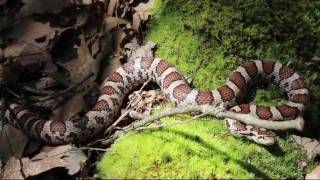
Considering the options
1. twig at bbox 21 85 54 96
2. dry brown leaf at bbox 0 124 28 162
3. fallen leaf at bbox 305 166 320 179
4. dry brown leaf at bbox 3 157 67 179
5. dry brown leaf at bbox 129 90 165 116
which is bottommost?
dry brown leaf at bbox 3 157 67 179

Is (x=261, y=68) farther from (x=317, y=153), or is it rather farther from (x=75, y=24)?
(x=75, y=24)

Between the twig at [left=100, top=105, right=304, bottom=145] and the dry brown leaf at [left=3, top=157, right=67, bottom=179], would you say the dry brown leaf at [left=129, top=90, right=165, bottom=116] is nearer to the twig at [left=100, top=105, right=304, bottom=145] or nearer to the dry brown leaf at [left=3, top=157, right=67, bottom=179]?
the twig at [left=100, top=105, right=304, bottom=145]

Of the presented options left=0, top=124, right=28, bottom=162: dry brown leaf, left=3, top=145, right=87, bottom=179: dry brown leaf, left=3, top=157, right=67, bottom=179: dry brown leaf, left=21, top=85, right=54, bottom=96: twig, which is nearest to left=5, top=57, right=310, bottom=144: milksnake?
left=0, top=124, right=28, bottom=162: dry brown leaf

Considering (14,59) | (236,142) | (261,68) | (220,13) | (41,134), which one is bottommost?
(41,134)

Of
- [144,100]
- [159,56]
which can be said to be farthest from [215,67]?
[144,100]

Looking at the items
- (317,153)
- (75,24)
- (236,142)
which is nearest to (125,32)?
(75,24)

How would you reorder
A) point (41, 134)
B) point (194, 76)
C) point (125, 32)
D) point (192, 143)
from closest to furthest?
point (192, 143)
point (41, 134)
point (194, 76)
point (125, 32)

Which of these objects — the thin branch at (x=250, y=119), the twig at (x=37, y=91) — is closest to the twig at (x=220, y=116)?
the thin branch at (x=250, y=119)

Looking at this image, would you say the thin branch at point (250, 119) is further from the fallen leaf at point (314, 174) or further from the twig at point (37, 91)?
the twig at point (37, 91)
